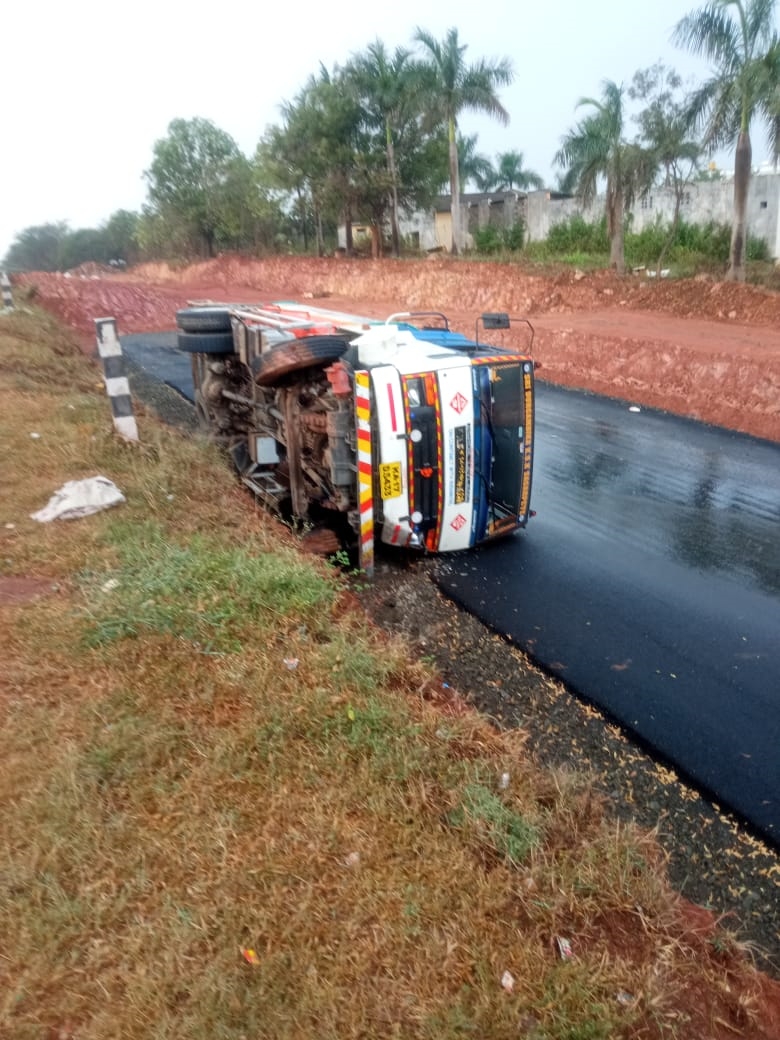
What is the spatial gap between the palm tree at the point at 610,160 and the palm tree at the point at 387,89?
10266 mm

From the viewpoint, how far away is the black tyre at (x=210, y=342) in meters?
8.86

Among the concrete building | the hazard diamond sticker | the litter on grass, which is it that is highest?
the concrete building

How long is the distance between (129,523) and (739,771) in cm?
440

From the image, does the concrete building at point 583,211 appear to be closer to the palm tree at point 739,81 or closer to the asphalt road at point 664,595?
the palm tree at point 739,81

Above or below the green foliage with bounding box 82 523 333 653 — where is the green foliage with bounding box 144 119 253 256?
above

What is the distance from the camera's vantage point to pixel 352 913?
8.37ft

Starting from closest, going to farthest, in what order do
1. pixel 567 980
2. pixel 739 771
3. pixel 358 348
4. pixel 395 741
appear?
pixel 567 980, pixel 395 741, pixel 739 771, pixel 358 348

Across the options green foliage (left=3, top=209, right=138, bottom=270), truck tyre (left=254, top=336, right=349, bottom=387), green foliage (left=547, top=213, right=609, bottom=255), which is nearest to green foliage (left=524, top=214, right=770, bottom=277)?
green foliage (left=547, top=213, right=609, bottom=255)

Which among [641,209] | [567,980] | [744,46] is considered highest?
[744,46]

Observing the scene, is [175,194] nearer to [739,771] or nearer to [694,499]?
[694,499]

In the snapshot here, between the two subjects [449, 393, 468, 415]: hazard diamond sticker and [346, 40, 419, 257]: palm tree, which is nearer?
[449, 393, 468, 415]: hazard diamond sticker

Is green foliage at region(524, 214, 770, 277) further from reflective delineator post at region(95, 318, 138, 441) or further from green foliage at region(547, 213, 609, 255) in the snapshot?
reflective delineator post at region(95, 318, 138, 441)

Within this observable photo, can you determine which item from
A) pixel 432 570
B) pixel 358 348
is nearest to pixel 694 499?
pixel 432 570

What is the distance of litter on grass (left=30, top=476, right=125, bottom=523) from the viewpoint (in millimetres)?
5508
